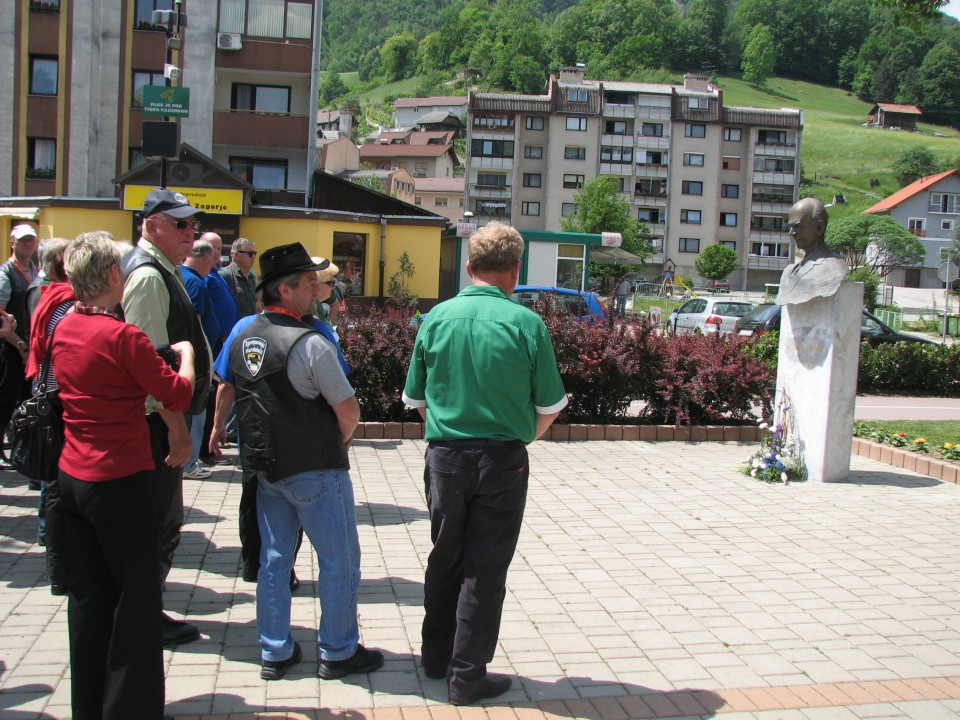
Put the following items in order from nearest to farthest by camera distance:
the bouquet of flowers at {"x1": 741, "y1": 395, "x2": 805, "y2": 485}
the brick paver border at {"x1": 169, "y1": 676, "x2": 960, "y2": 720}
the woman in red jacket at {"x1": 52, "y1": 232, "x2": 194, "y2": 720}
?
the woman in red jacket at {"x1": 52, "y1": 232, "x2": 194, "y2": 720}, the brick paver border at {"x1": 169, "y1": 676, "x2": 960, "y2": 720}, the bouquet of flowers at {"x1": 741, "y1": 395, "x2": 805, "y2": 485}

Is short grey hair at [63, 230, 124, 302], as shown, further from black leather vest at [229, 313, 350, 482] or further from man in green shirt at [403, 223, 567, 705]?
man in green shirt at [403, 223, 567, 705]

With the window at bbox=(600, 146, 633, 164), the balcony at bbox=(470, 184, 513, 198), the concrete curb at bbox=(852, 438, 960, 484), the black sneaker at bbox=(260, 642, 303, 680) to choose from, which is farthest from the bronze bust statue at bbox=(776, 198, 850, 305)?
the window at bbox=(600, 146, 633, 164)

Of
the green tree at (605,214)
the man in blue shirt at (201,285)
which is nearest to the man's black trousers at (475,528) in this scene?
the man in blue shirt at (201,285)

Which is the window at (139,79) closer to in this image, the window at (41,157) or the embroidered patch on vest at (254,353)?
the window at (41,157)

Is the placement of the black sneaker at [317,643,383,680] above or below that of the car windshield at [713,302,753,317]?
below

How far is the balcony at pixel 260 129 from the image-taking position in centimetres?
3453

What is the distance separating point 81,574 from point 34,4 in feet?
120

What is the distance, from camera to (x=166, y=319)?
14.1 ft

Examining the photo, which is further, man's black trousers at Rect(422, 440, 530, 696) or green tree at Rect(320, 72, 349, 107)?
green tree at Rect(320, 72, 349, 107)

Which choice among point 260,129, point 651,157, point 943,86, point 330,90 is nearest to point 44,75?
point 260,129

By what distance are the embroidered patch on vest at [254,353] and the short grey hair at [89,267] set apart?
63 centimetres

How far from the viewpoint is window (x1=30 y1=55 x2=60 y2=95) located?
34.3 meters

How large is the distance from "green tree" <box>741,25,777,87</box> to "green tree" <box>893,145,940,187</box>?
51007 millimetres

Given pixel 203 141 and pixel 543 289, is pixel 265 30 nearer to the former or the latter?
pixel 203 141
